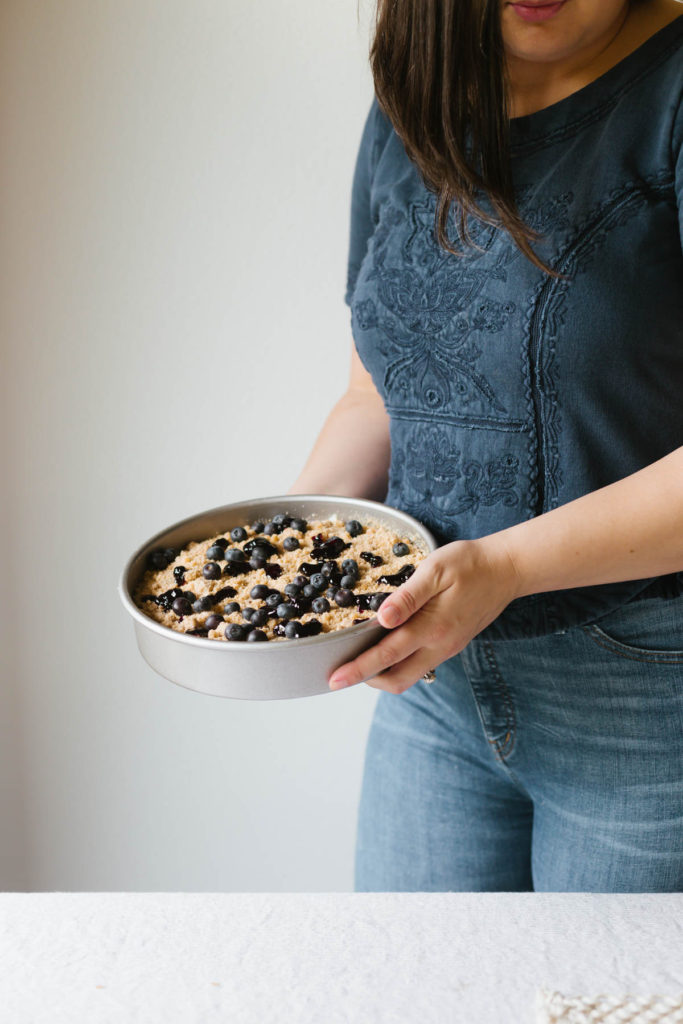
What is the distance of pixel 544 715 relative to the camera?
3.35ft

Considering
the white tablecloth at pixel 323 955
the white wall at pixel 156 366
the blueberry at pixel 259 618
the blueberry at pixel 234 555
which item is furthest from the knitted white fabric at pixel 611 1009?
the white wall at pixel 156 366

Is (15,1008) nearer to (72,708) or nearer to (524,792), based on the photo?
(524,792)

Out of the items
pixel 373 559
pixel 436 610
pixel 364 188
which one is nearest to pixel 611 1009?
pixel 436 610

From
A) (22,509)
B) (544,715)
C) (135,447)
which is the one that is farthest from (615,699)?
(22,509)

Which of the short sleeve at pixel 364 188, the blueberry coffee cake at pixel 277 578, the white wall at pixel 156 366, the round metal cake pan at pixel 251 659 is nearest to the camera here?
the round metal cake pan at pixel 251 659

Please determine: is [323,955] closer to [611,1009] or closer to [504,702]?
[611,1009]

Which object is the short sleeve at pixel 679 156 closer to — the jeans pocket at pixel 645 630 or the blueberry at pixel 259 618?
the jeans pocket at pixel 645 630

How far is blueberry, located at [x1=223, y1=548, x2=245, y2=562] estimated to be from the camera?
0.98 meters

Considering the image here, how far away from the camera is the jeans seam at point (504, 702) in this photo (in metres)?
1.02

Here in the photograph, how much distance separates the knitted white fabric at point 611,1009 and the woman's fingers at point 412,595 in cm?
30

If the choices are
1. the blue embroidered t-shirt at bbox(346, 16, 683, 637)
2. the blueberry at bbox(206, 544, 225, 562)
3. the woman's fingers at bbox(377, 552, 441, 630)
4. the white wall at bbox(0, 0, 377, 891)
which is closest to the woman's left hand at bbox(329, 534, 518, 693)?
the woman's fingers at bbox(377, 552, 441, 630)

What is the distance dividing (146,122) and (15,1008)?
1225 millimetres

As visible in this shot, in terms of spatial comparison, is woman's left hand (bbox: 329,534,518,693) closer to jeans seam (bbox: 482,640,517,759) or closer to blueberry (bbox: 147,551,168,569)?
jeans seam (bbox: 482,640,517,759)

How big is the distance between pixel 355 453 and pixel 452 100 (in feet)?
1.45
